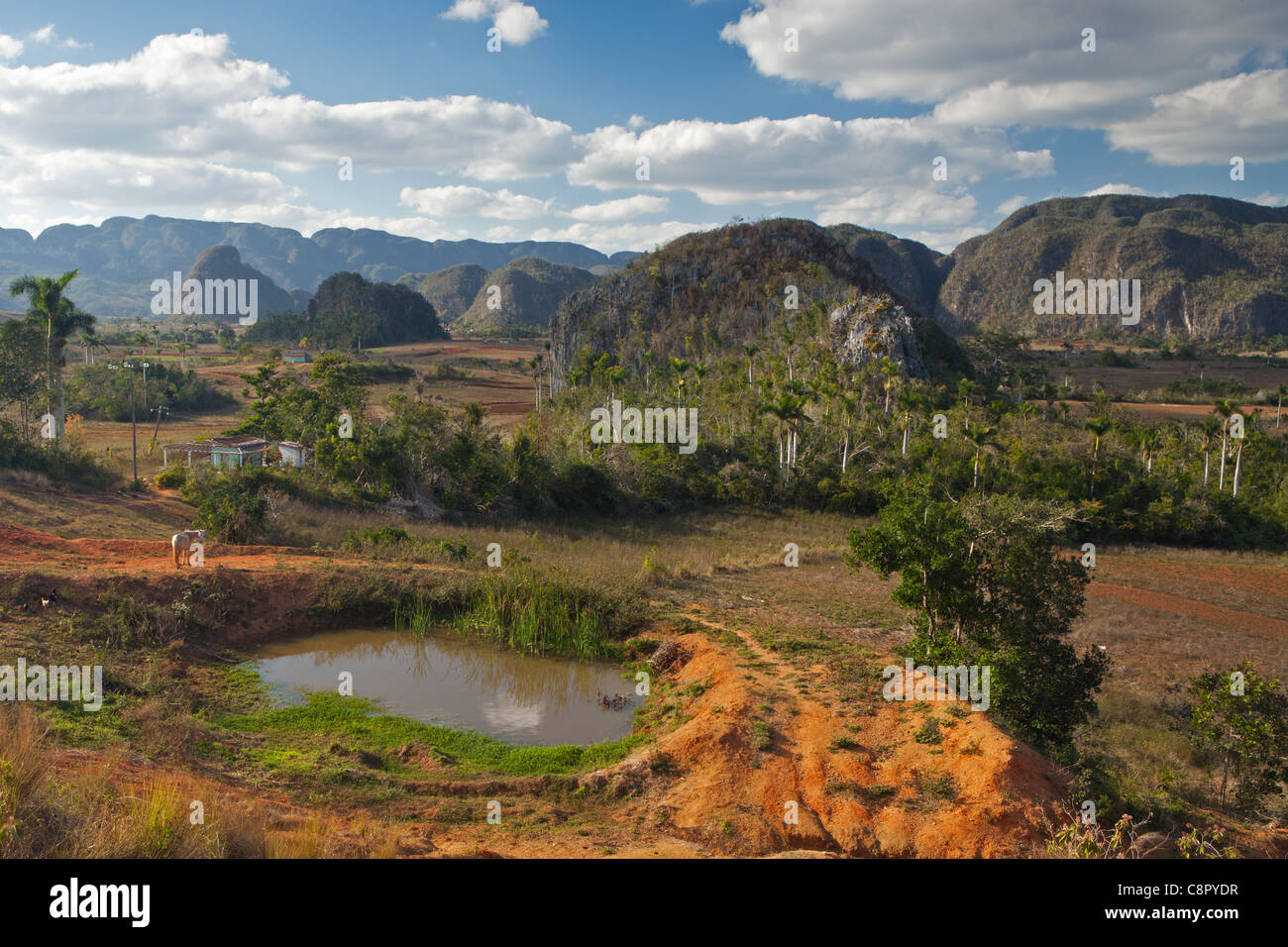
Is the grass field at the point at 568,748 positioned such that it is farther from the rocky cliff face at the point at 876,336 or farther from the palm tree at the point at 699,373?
the rocky cliff face at the point at 876,336

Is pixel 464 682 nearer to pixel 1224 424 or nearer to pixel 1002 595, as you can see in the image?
pixel 1002 595

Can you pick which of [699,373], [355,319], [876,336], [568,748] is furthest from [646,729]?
[355,319]

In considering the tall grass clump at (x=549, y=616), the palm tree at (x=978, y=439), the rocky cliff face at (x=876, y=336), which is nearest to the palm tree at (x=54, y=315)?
the tall grass clump at (x=549, y=616)

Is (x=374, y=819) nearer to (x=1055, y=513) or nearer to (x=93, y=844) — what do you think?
(x=93, y=844)

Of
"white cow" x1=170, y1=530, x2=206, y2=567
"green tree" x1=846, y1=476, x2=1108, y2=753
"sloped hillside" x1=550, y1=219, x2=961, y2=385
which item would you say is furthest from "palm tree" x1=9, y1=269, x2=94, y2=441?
"sloped hillside" x1=550, y1=219, x2=961, y2=385
